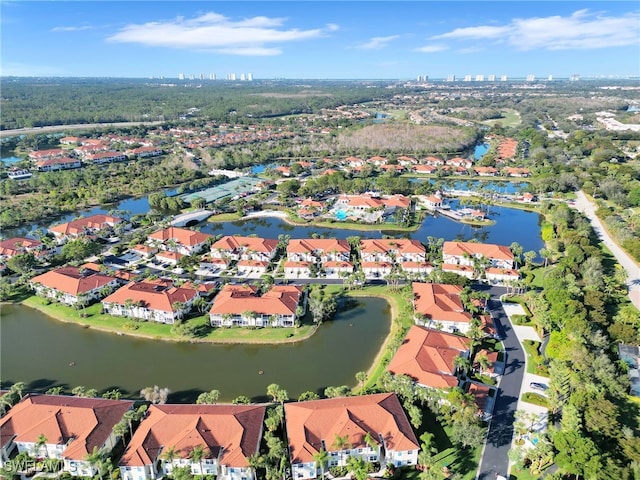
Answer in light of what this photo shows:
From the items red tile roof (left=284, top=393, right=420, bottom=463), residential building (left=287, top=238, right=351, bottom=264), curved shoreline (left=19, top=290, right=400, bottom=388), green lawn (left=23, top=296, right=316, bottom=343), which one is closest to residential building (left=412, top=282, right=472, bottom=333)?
curved shoreline (left=19, top=290, right=400, bottom=388)

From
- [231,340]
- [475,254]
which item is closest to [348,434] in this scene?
[231,340]

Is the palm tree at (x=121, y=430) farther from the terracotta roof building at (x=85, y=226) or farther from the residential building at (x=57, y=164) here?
the residential building at (x=57, y=164)

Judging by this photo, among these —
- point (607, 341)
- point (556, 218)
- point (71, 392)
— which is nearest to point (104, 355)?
point (71, 392)

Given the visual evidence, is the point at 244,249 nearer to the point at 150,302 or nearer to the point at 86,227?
the point at 150,302

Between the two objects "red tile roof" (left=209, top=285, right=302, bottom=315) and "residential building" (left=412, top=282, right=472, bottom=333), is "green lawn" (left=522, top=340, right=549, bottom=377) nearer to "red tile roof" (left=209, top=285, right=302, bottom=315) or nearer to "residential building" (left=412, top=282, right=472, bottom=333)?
"residential building" (left=412, top=282, right=472, bottom=333)

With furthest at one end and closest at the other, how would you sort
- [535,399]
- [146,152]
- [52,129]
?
[52,129]
[146,152]
[535,399]
